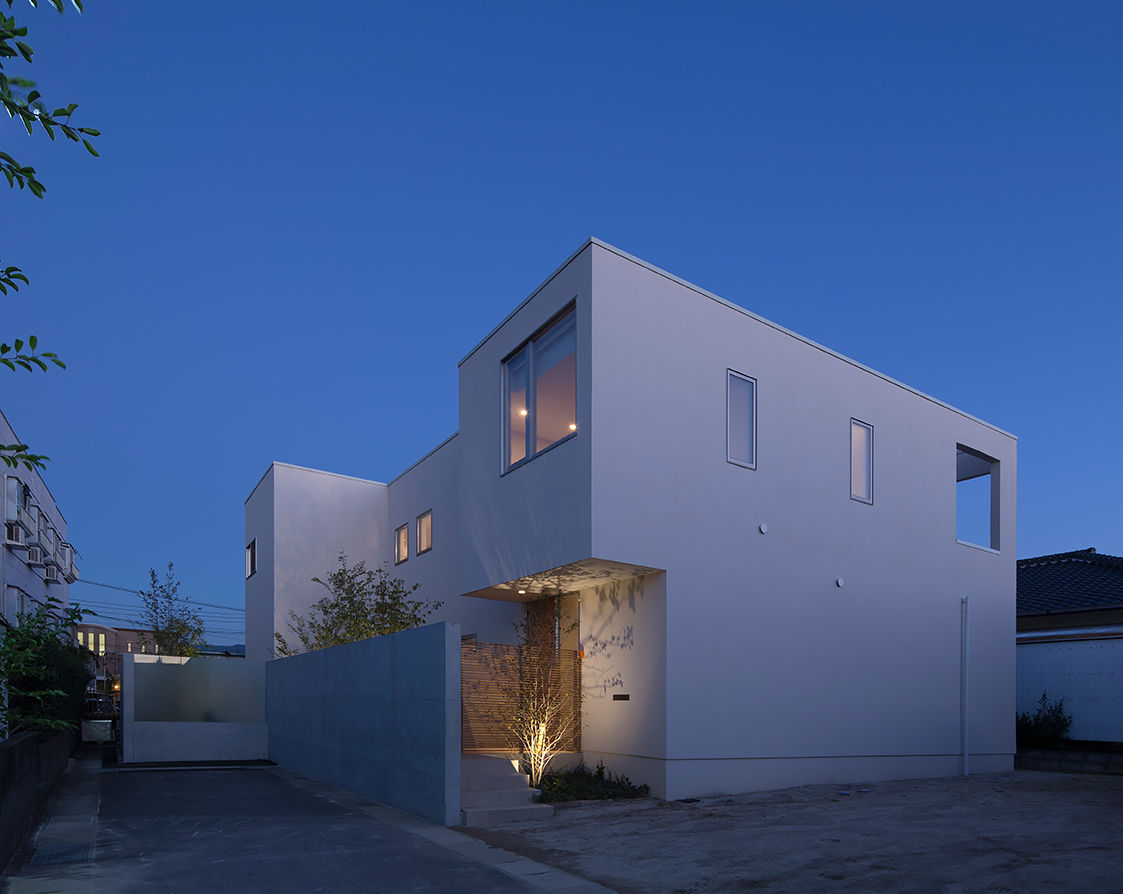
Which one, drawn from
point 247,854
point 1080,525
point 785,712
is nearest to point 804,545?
point 785,712

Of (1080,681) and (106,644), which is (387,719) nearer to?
(1080,681)

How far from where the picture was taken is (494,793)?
951cm

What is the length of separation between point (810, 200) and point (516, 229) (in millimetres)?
37625

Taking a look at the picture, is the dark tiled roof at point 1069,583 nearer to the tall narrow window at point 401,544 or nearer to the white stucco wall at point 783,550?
the white stucco wall at point 783,550

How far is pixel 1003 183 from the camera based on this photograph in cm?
2427

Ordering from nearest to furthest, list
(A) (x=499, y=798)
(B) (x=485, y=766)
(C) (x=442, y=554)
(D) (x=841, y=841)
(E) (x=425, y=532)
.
→ (D) (x=841, y=841) < (A) (x=499, y=798) < (B) (x=485, y=766) < (C) (x=442, y=554) < (E) (x=425, y=532)

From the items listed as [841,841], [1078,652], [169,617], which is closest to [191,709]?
[169,617]

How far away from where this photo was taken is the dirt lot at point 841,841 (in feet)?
20.8

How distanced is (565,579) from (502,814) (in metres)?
3.21

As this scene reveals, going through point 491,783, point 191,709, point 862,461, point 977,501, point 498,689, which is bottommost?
point 191,709

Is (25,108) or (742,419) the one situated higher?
(25,108)

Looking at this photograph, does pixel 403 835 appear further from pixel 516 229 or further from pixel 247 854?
pixel 516 229

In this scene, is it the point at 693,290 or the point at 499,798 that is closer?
the point at 499,798

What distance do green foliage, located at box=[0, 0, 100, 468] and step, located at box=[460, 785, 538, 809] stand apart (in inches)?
289
